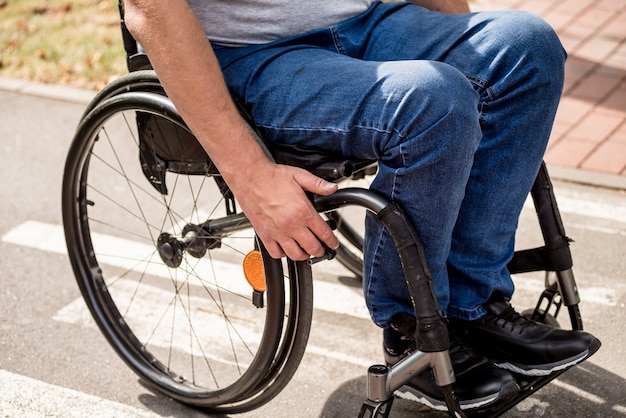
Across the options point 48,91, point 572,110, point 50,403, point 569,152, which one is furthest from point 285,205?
point 48,91

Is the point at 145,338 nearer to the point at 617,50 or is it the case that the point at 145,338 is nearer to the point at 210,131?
the point at 210,131

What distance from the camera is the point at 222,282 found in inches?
121

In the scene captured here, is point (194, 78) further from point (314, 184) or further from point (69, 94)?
point (69, 94)

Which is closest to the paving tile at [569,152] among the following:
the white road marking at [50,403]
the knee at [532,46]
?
the knee at [532,46]

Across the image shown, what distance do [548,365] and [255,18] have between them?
3.57ft

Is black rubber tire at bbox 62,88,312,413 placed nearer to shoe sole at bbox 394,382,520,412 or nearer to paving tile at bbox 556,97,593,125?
shoe sole at bbox 394,382,520,412

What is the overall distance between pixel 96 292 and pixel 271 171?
98 cm

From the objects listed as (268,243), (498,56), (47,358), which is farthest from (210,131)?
(47,358)

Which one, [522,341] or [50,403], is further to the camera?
[50,403]

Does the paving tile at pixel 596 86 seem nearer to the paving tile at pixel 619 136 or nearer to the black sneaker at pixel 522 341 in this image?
the paving tile at pixel 619 136

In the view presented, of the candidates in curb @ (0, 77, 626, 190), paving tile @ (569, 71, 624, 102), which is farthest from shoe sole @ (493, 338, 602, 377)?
paving tile @ (569, 71, 624, 102)

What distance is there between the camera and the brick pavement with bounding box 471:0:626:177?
371cm

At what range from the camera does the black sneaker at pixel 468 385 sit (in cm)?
202

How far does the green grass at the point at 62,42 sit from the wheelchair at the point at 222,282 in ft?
6.56
